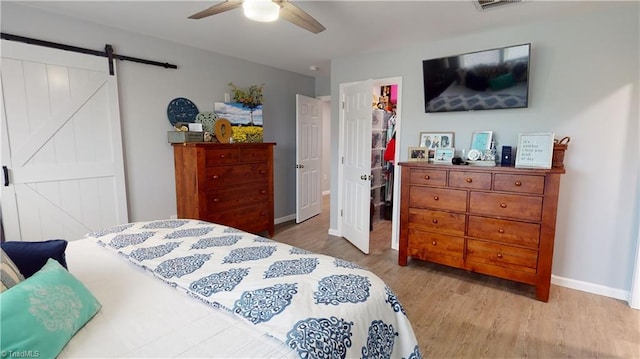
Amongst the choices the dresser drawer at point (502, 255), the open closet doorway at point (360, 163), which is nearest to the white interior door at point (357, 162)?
the open closet doorway at point (360, 163)

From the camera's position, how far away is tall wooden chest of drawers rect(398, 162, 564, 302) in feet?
8.18

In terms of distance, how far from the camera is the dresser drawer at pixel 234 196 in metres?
3.36

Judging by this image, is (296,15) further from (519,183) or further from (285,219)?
(285,219)

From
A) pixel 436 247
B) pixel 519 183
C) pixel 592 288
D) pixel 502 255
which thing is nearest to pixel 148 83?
pixel 436 247

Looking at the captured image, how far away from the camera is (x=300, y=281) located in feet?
4.34

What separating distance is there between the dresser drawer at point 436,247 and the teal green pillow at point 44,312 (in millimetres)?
2605

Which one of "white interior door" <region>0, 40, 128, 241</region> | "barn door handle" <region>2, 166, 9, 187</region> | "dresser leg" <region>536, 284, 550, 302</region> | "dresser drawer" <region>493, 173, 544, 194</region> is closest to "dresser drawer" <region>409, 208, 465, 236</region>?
"dresser drawer" <region>493, 173, 544, 194</region>

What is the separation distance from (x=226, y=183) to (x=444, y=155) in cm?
229

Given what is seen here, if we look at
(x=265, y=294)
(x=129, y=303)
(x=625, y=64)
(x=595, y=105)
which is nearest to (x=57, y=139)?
(x=129, y=303)

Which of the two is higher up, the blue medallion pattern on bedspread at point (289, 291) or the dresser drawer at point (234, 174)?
the dresser drawer at point (234, 174)

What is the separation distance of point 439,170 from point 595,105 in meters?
1.29

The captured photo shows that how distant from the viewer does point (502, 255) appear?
268 cm

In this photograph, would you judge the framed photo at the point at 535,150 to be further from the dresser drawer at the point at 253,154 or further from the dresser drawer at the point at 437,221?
the dresser drawer at the point at 253,154

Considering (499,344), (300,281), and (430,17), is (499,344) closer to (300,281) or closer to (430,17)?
(300,281)
